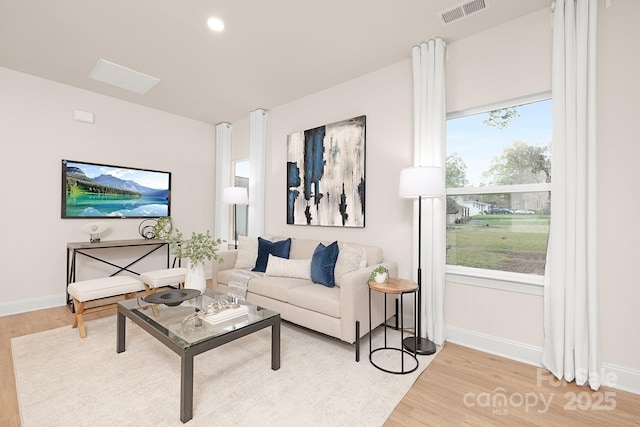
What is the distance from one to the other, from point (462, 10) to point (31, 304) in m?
5.52

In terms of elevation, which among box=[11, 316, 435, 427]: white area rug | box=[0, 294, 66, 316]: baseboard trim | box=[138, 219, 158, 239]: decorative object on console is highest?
box=[138, 219, 158, 239]: decorative object on console

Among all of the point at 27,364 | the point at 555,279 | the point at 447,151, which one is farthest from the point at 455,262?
the point at 27,364

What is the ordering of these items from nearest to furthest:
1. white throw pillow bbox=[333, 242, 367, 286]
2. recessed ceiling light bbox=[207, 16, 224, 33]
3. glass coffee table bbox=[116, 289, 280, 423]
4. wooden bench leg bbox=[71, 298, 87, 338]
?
glass coffee table bbox=[116, 289, 280, 423]
recessed ceiling light bbox=[207, 16, 224, 33]
wooden bench leg bbox=[71, 298, 87, 338]
white throw pillow bbox=[333, 242, 367, 286]

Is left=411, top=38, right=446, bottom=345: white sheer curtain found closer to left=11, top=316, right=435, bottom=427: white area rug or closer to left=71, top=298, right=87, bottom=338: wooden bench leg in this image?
left=11, top=316, right=435, bottom=427: white area rug

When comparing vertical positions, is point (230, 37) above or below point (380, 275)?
above

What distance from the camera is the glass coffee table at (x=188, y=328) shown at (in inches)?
65.6

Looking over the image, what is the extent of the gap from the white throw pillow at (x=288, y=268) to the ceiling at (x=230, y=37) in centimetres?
219

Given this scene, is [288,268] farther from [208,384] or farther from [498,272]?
[498,272]

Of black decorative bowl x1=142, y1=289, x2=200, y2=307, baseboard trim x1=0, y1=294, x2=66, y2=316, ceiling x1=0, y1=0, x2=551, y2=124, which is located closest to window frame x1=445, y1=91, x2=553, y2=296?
ceiling x1=0, y1=0, x2=551, y2=124

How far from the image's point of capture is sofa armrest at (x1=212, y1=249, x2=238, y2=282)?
3646 millimetres

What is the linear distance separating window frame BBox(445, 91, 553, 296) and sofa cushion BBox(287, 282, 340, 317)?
1.14 meters

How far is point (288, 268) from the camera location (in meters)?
3.21

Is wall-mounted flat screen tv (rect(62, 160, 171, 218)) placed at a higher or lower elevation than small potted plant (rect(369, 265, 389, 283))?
higher

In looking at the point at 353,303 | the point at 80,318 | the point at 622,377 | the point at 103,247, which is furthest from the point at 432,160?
the point at 103,247
